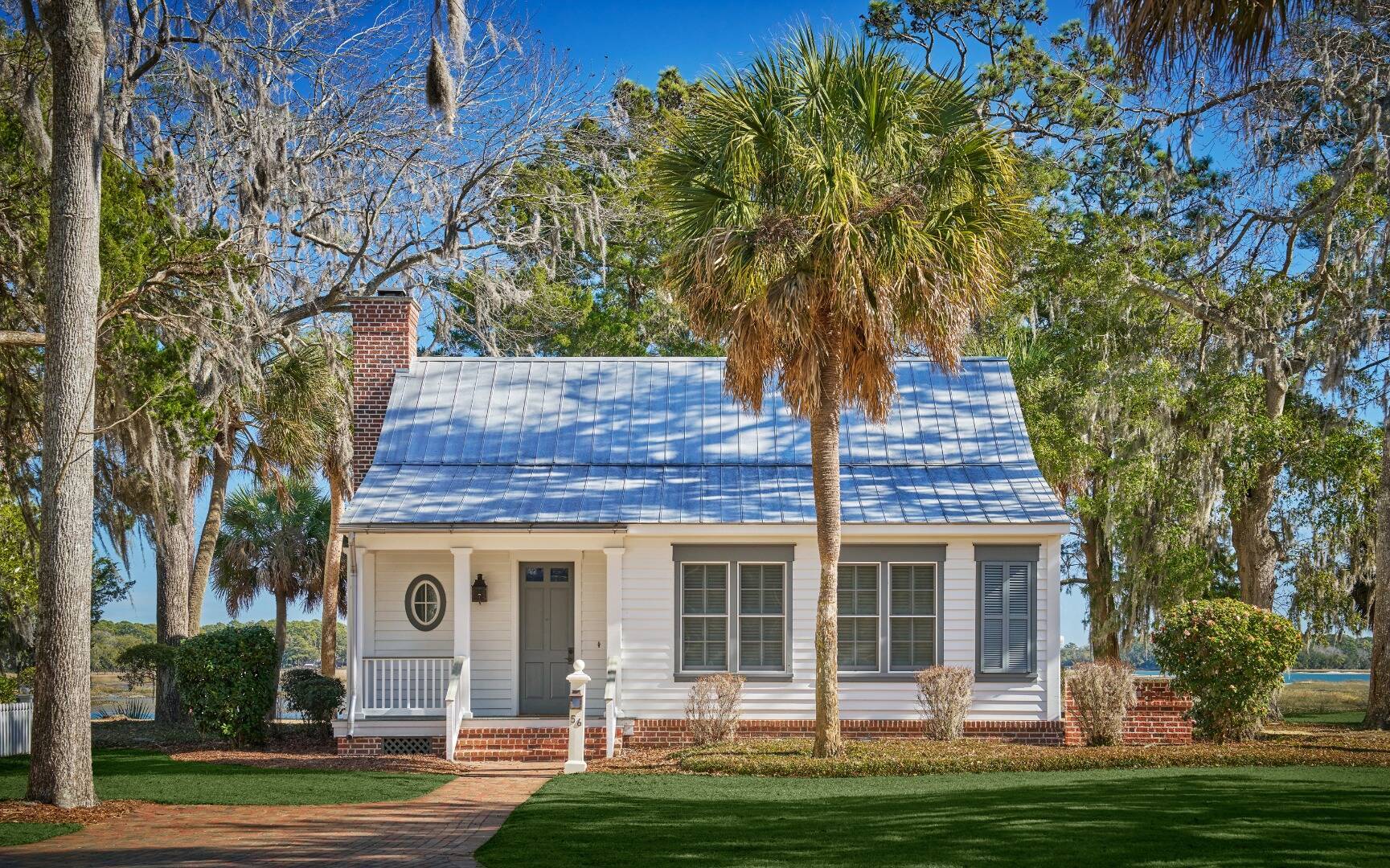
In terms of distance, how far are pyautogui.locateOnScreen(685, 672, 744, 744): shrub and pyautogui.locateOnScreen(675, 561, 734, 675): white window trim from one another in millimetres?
658

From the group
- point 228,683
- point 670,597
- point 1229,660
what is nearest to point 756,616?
point 670,597

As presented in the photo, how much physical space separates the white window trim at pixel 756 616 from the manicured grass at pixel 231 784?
4080mm

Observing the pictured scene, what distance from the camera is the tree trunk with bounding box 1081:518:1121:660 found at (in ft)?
78.1

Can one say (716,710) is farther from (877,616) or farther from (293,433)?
(293,433)

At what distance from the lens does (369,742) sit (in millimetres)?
15656

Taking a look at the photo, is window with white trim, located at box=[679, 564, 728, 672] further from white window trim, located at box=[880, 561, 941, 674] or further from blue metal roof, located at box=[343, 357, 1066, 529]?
white window trim, located at box=[880, 561, 941, 674]

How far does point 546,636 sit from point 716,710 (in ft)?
8.92

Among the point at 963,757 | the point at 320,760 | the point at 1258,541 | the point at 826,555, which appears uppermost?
the point at 826,555

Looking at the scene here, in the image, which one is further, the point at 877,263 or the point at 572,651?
the point at 572,651

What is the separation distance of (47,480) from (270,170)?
22.4 feet

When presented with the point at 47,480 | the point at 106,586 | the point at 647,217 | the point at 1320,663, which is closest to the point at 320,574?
the point at 106,586

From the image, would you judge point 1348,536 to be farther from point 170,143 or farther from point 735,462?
point 170,143

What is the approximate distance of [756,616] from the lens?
1628cm

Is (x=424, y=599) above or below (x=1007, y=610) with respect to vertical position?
above
